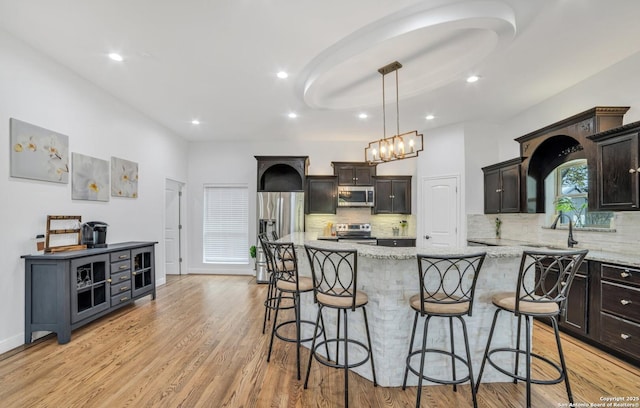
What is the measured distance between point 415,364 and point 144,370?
2316 mm

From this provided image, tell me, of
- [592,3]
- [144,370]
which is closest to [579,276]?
[592,3]

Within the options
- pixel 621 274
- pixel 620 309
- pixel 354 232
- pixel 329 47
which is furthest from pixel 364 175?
pixel 620 309

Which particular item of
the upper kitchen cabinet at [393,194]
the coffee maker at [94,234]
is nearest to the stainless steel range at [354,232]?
the upper kitchen cabinet at [393,194]

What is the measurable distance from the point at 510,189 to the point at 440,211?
131 centimetres

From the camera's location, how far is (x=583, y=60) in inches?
124

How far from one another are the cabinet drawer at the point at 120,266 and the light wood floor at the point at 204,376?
646mm

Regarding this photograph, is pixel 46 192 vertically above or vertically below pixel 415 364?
above

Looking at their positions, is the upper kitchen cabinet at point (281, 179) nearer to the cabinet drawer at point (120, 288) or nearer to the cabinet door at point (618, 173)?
the cabinet drawer at point (120, 288)

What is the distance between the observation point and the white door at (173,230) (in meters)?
6.23

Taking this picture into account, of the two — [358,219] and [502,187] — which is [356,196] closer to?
[358,219]

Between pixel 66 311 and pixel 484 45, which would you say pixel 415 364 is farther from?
pixel 66 311

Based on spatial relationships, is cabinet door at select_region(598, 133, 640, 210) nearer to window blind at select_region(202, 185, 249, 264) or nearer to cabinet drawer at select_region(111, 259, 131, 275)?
cabinet drawer at select_region(111, 259, 131, 275)

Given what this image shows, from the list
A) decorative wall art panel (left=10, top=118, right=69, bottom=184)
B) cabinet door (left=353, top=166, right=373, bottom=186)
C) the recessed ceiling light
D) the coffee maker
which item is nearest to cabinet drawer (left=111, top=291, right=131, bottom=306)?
the coffee maker

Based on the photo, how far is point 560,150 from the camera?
409cm
